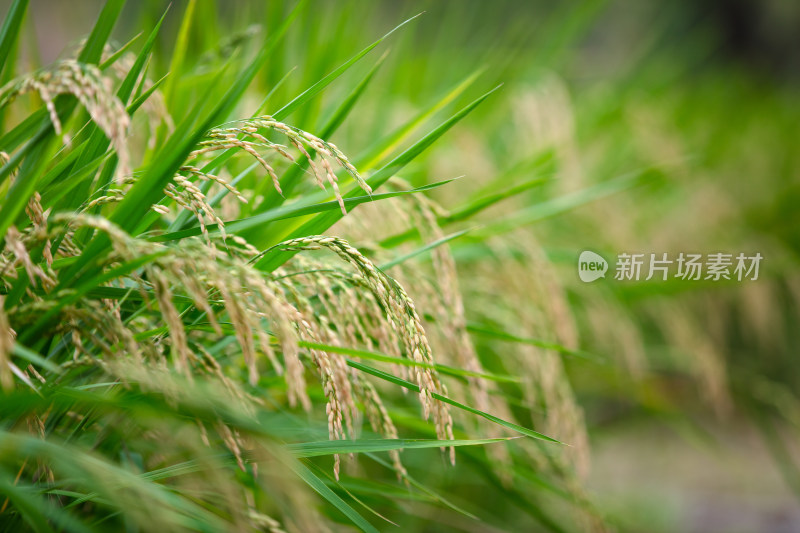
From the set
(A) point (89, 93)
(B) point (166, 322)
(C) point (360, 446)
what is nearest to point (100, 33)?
(A) point (89, 93)

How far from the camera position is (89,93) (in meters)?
0.62

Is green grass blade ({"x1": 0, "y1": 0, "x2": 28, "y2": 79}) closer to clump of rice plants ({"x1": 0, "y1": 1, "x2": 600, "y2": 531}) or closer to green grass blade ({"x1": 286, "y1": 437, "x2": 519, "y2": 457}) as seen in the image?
clump of rice plants ({"x1": 0, "y1": 1, "x2": 600, "y2": 531})

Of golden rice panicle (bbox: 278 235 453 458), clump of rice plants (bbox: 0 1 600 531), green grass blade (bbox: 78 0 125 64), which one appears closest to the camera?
clump of rice plants (bbox: 0 1 600 531)

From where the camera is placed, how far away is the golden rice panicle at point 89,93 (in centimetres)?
61

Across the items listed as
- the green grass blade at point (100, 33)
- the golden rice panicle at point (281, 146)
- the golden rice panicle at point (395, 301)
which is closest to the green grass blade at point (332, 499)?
the golden rice panicle at point (395, 301)

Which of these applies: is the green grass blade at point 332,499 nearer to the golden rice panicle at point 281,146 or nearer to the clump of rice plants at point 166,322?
the clump of rice plants at point 166,322

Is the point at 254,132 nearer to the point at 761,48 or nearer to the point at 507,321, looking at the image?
the point at 507,321

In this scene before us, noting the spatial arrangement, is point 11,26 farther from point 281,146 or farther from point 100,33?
point 281,146

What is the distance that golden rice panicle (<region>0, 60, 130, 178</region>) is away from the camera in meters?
0.61

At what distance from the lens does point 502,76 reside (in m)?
2.29

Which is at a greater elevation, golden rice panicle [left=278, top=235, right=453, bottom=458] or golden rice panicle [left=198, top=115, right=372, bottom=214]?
golden rice panicle [left=198, top=115, right=372, bottom=214]

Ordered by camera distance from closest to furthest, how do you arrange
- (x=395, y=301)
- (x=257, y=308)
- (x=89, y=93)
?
1. (x=89, y=93)
2. (x=395, y=301)
3. (x=257, y=308)

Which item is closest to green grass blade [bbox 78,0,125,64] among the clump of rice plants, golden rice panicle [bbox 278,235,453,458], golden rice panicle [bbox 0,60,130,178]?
the clump of rice plants

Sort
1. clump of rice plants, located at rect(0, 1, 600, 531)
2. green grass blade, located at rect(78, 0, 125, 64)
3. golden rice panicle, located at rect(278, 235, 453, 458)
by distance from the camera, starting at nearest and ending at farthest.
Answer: clump of rice plants, located at rect(0, 1, 600, 531) < golden rice panicle, located at rect(278, 235, 453, 458) < green grass blade, located at rect(78, 0, 125, 64)
